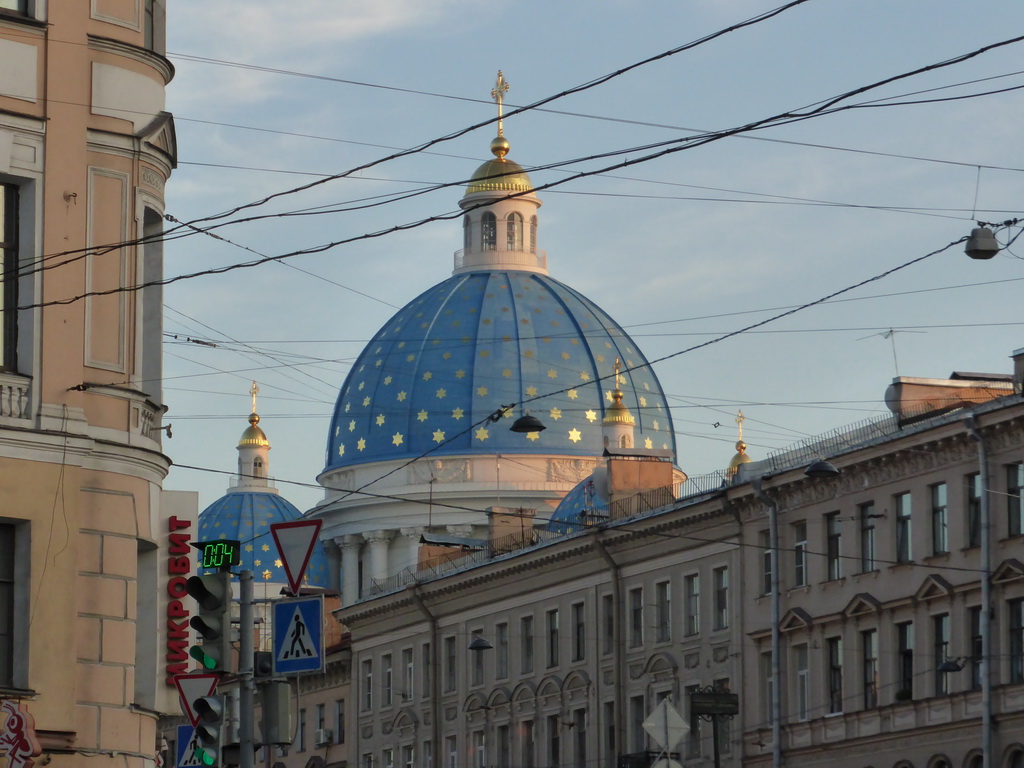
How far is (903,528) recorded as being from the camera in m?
45.3

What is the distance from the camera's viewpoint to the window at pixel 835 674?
154ft

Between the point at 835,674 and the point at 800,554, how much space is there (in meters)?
2.67

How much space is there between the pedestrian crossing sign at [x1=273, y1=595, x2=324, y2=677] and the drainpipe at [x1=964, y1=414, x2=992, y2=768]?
78.4ft

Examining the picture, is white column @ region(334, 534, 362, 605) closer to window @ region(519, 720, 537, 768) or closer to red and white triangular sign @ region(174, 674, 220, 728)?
window @ region(519, 720, 537, 768)

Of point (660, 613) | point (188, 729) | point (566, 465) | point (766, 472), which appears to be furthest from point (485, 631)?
point (566, 465)

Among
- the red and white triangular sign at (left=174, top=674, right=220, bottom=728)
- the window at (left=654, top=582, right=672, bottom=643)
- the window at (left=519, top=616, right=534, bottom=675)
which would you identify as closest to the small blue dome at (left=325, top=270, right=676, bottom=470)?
the window at (left=519, top=616, right=534, bottom=675)

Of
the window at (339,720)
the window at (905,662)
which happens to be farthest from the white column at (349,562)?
the window at (905,662)

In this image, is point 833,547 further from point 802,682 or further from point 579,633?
point 579,633

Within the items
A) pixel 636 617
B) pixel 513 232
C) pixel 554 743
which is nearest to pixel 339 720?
pixel 554 743

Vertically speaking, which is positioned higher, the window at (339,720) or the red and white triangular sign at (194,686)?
the window at (339,720)

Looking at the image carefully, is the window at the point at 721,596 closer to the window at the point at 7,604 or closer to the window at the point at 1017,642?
the window at the point at 1017,642

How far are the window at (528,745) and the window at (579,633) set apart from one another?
2.53m

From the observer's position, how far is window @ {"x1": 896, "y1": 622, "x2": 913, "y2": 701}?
44469 millimetres

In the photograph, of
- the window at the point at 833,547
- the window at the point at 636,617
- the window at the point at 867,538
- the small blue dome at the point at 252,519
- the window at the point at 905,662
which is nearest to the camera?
the window at the point at 905,662
